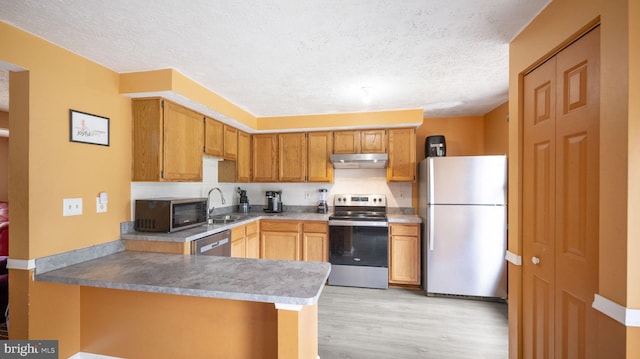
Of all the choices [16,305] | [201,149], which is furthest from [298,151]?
[16,305]

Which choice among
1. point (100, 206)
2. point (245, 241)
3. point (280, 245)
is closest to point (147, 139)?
point (100, 206)

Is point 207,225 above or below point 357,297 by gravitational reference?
above

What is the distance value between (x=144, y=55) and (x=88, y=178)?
3.31 feet

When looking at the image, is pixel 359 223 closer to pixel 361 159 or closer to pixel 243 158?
pixel 361 159

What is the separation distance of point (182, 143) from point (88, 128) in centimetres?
69

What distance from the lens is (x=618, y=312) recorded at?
903 millimetres

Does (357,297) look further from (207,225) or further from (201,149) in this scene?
(201,149)

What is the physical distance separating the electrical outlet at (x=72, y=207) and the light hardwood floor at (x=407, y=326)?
210cm

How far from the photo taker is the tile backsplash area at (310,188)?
3.52 m

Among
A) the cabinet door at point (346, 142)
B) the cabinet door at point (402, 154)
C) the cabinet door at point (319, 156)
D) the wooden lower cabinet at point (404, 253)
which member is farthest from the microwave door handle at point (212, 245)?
the cabinet door at point (402, 154)

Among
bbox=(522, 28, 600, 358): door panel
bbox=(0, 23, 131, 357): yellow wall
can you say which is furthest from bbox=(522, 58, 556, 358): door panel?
bbox=(0, 23, 131, 357): yellow wall

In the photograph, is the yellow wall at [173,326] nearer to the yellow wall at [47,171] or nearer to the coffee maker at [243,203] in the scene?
the yellow wall at [47,171]

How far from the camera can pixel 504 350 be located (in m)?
2.04

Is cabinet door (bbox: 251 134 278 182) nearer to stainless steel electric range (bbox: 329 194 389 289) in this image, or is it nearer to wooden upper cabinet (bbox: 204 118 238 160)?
wooden upper cabinet (bbox: 204 118 238 160)
